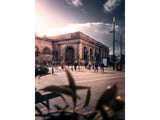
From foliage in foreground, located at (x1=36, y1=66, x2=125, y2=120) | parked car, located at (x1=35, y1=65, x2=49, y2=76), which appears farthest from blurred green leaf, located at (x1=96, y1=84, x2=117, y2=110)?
parked car, located at (x1=35, y1=65, x2=49, y2=76)

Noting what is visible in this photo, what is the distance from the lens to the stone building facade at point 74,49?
1.55 meters

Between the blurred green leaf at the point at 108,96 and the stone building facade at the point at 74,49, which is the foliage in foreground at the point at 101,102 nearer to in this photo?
the blurred green leaf at the point at 108,96

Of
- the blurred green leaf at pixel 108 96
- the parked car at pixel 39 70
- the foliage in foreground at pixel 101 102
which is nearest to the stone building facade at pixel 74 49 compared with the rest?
the parked car at pixel 39 70

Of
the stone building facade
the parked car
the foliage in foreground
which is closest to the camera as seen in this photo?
the foliage in foreground

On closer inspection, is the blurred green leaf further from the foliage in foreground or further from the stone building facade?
the stone building facade

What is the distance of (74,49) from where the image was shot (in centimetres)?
173

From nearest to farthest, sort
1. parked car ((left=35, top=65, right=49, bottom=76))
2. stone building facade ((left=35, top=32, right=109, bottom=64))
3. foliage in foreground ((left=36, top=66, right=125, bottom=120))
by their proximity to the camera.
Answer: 1. foliage in foreground ((left=36, top=66, right=125, bottom=120))
2. parked car ((left=35, top=65, right=49, bottom=76))
3. stone building facade ((left=35, top=32, right=109, bottom=64))

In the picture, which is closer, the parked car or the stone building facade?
the parked car

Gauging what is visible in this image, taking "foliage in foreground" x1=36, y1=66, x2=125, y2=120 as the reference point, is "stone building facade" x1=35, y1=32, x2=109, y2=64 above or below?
above

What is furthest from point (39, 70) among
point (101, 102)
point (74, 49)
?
point (101, 102)

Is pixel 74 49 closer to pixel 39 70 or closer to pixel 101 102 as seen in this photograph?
pixel 39 70

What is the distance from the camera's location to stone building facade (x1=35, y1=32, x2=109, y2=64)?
155cm
